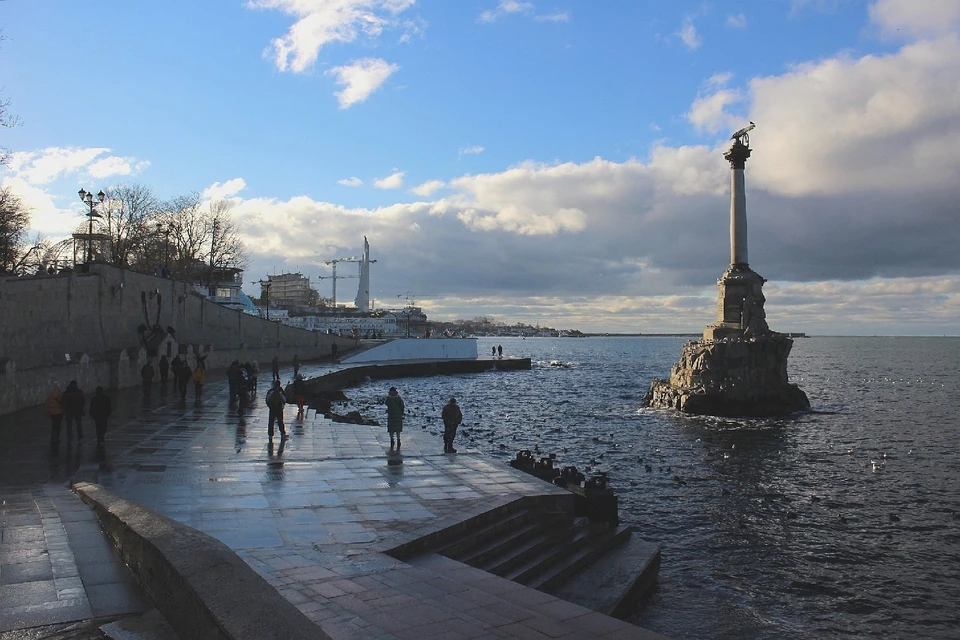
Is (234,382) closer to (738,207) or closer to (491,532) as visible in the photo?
(491,532)

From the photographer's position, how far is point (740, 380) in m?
37.2

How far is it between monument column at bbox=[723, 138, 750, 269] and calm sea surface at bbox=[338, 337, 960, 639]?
31.5 feet

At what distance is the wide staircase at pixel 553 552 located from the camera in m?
8.79

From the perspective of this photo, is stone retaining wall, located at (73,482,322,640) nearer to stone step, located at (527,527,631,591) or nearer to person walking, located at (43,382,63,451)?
stone step, located at (527,527,631,591)

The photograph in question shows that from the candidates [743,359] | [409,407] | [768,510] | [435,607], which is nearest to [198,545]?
[435,607]

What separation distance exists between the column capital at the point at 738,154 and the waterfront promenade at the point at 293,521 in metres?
29.8

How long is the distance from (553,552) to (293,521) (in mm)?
3752

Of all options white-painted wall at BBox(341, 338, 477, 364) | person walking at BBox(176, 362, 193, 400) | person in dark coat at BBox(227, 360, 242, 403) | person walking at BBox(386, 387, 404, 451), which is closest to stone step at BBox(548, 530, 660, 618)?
person walking at BBox(386, 387, 404, 451)

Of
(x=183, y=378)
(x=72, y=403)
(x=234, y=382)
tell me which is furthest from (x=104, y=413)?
(x=183, y=378)

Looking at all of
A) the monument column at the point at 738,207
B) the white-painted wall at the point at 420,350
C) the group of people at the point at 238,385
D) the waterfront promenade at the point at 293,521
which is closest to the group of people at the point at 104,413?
the waterfront promenade at the point at 293,521

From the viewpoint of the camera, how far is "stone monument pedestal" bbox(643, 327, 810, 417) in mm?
36875

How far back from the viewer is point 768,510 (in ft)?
56.0

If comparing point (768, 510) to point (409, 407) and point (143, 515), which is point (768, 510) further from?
point (409, 407)

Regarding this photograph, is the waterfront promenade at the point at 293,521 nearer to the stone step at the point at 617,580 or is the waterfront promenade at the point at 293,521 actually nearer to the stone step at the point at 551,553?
the stone step at the point at 551,553
